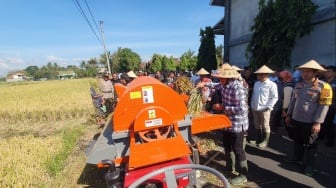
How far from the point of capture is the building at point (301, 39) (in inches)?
254

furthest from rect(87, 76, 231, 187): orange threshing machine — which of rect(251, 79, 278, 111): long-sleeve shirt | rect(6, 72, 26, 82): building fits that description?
rect(6, 72, 26, 82): building

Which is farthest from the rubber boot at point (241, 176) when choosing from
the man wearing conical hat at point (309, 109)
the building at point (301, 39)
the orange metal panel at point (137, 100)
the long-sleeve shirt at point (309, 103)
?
the building at point (301, 39)

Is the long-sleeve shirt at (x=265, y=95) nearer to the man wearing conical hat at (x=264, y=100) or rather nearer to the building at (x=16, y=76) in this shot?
the man wearing conical hat at (x=264, y=100)

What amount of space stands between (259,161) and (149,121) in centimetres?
273

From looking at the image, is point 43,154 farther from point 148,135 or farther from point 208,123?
point 208,123

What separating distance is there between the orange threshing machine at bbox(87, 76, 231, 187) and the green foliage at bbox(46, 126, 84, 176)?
2323mm

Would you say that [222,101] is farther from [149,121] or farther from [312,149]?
[312,149]

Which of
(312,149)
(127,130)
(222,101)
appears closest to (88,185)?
(127,130)

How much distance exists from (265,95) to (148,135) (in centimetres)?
318

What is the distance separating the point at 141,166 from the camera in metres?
2.79

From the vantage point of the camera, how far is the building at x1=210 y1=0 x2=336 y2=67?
6.45 m

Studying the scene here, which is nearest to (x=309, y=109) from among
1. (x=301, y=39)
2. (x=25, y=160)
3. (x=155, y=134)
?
(x=155, y=134)

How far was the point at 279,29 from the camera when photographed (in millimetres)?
7406

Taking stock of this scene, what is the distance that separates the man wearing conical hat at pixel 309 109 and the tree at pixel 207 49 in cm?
860
